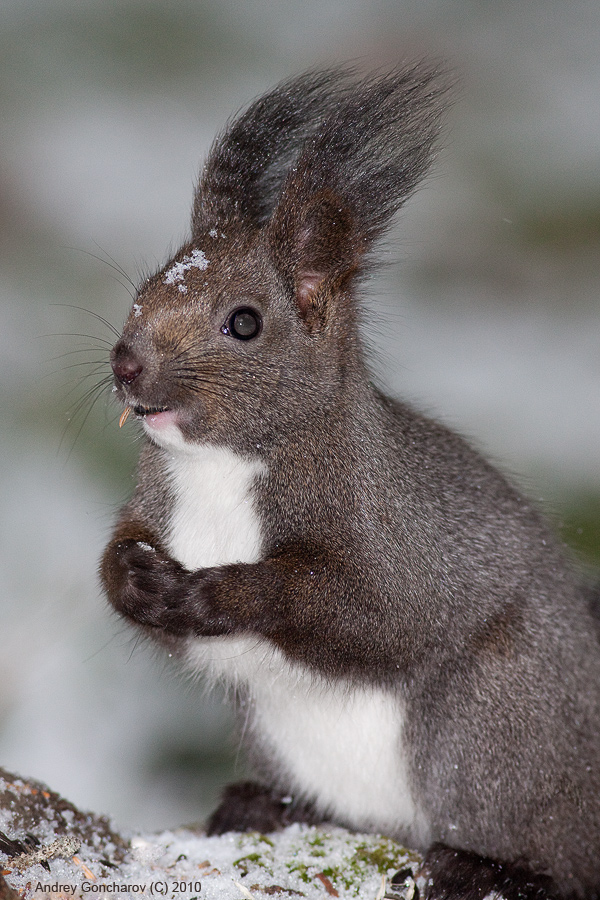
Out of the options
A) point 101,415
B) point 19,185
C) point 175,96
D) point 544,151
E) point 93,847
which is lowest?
point 93,847

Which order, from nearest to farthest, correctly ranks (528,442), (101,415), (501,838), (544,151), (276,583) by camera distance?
(276,583) < (501,838) < (101,415) < (528,442) < (544,151)

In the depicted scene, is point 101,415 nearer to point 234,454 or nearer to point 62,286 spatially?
point 62,286

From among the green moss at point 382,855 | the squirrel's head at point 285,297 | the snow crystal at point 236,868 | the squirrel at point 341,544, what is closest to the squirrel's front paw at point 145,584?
the squirrel at point 341,544

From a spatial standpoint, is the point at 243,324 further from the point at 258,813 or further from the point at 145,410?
the point at 258,813

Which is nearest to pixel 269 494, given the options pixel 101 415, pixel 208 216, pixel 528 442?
pixel 208 216

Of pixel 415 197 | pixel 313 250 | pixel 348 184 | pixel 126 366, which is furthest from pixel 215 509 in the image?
pixel 415 197

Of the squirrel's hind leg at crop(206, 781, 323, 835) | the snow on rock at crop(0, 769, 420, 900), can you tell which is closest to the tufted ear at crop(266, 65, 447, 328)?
the snow on rock at crop(0, 769, 420, 900)
